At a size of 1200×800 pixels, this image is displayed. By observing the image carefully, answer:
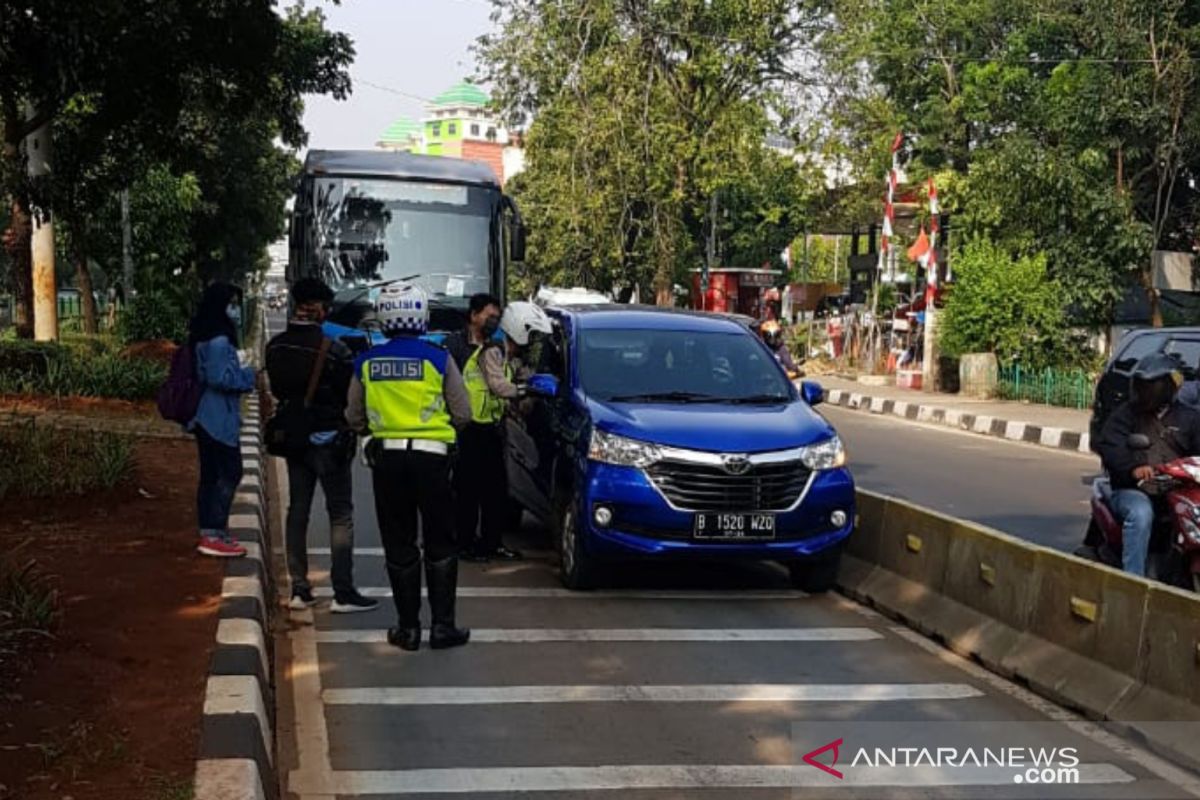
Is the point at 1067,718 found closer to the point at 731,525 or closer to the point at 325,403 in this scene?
the point at 731,525

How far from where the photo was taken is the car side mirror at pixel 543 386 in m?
8.49

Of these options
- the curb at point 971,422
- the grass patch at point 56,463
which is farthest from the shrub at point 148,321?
the grass patch at point 56,463

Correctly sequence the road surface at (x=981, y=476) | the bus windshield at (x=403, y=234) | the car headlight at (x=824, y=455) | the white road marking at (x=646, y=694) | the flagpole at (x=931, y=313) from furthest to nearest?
1. the flagpole at (x=931, y=313)
2. the bus windshield at (x=403, y=234)
3. the road surface at (x=981, y=476)
4. the car headlight at (x=824, y=455)
5. the white road marking at (x=646, y=694)

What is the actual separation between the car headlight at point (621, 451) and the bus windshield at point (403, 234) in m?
9.05

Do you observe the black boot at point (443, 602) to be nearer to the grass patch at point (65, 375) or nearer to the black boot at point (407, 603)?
the black boot at point (407, 603)

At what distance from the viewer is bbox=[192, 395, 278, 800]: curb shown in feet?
13.8

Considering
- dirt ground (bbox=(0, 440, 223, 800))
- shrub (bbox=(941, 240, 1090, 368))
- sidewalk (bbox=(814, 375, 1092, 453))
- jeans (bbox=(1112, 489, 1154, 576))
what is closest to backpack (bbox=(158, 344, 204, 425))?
dirt ground (bbox=(0, 440, 223, 800))

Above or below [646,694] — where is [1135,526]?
above

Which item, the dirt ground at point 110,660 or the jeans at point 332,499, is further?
the jeans at point 332,499

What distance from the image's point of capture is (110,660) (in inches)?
222

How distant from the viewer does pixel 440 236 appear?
16844 mm

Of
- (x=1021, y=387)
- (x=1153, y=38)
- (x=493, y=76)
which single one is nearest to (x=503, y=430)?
(x=1021, y=387)

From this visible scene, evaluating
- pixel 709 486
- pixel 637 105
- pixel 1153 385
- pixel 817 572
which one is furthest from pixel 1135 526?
pixel 637 105

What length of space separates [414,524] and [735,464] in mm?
1967
